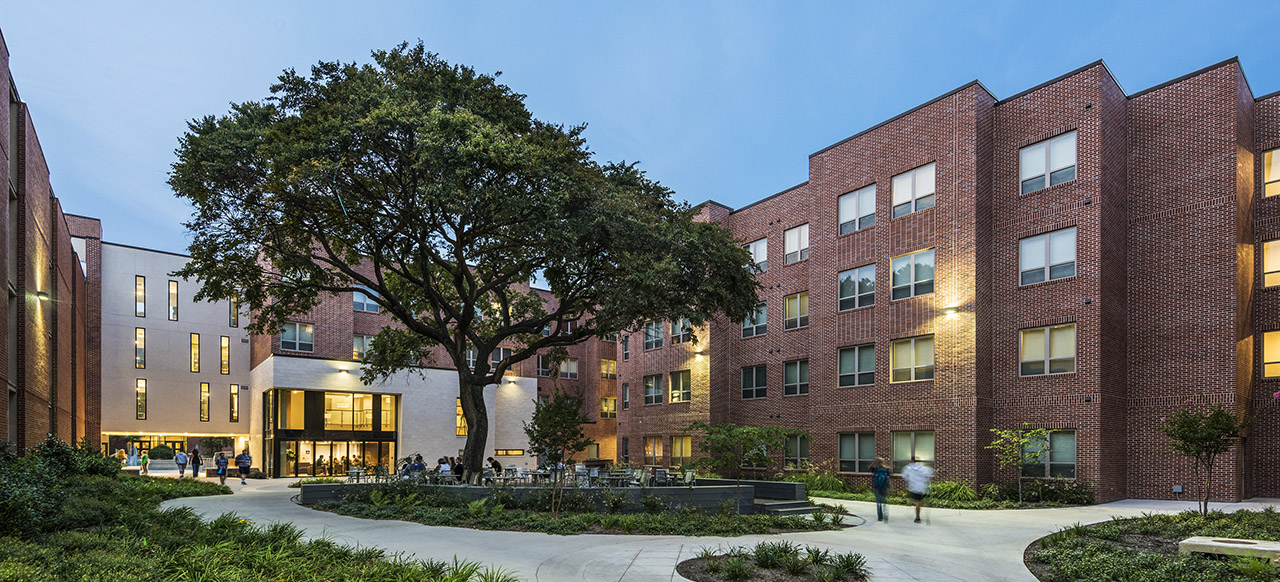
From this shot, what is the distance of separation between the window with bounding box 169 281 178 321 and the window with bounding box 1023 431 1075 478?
47609mm

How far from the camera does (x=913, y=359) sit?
91.8 ft

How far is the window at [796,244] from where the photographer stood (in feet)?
113

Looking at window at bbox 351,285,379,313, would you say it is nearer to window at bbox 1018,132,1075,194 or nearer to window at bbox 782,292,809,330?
window at bbox 782,292,809,330

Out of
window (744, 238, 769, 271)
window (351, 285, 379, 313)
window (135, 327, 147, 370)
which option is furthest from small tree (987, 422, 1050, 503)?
window (135, 327, 147, 370)

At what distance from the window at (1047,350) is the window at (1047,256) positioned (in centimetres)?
165

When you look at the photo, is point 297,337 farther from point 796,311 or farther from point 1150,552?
point 1150,552

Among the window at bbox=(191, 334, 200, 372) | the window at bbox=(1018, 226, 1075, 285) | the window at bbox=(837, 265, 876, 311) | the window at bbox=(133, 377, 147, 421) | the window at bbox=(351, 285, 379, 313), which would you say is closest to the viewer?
the window at bbox=(1018, 226, 1075, 285)

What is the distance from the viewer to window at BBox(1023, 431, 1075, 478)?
24.2m

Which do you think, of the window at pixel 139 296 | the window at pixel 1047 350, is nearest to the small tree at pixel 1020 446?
the window at pixel 1047 350

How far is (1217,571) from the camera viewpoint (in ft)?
35.1

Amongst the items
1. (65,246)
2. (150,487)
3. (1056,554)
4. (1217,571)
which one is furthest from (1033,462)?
(65,246)

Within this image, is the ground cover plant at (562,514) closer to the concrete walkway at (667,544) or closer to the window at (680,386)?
the concrete walkway at (667,544)

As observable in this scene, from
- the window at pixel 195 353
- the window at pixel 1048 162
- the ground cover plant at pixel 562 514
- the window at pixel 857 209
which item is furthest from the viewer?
the window at pixel 195 353

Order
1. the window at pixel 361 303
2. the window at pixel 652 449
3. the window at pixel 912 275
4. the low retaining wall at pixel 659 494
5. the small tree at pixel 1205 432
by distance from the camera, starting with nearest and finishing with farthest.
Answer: the small tree at pixel 1205 432 → the low retaining wall at pixel 659 494 → the window at pixel 912 275 → the window at pixel 652 449 → the window at pixel 361 303
